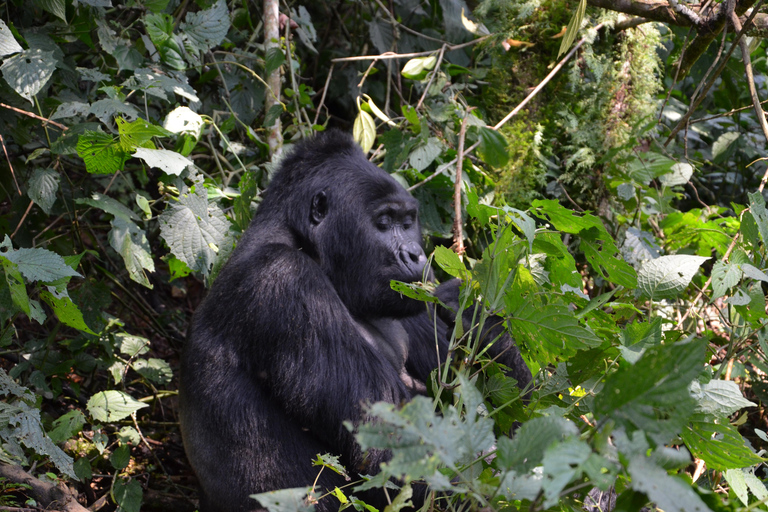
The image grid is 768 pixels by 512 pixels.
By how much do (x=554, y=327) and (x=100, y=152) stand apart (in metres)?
2.17

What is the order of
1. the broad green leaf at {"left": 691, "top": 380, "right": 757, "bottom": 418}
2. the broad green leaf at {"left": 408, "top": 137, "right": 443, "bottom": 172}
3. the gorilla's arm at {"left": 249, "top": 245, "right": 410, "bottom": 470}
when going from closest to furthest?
the broad green leaf at {"left": 691, "top": 380, "right": 757, "bottom": 418}, the gorilla's arm at {"left": 249, "top": 245, "right": 410, "bottom": 470}, the broad green leaf at {"left": 408, "top": 137, "right": 443, "bottom": 172}

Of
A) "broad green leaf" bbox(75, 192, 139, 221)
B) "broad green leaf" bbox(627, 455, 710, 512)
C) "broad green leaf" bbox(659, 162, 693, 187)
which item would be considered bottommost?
"broad green leaf" bbox(75, 192, 139, 221)

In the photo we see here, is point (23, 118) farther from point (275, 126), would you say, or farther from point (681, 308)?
point (681, 308)

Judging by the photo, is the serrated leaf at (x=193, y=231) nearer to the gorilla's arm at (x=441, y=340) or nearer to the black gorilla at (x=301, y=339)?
the black gorilla at (x=301, y=339)

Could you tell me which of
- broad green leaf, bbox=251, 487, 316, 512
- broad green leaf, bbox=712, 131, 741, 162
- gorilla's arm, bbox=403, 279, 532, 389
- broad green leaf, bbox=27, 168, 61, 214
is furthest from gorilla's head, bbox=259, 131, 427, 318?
broad green leaf, bbox=712, 131, 741, 162

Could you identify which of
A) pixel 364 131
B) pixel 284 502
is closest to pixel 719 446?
pixel 284 502

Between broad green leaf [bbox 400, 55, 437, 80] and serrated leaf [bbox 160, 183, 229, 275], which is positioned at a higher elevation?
broad green leaf [bbox 400, 55, 437, 80]

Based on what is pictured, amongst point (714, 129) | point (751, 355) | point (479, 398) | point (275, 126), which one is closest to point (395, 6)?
point (275, 126)

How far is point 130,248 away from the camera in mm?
3002

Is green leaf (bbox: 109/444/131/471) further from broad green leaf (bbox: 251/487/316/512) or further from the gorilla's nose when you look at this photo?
broad green leaf (bbox: 251/487/316/512)

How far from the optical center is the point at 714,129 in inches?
216

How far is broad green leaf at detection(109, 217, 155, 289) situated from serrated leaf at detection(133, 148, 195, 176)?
357mm

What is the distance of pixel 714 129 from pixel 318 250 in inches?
168

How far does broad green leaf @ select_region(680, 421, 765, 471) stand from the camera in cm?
167
